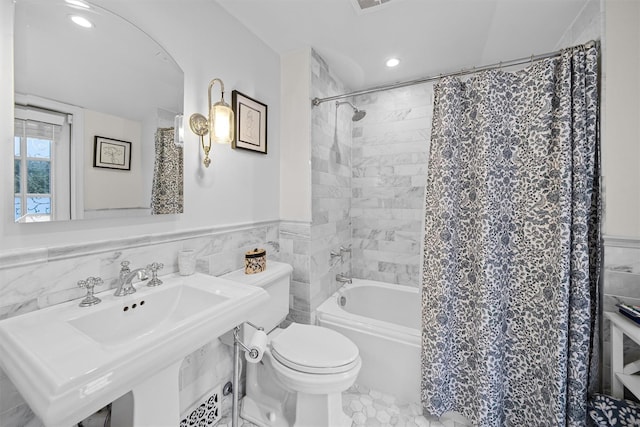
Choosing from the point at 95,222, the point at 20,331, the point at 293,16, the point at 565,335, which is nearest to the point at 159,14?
the point at 293,16

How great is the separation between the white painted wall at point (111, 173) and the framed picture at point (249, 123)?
1.91ft

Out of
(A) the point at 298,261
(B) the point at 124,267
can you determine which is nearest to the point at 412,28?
(A) the point at 298,261

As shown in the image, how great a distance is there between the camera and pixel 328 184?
2338mm

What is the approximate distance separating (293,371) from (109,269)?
0.99 metres

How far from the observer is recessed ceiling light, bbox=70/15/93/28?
1.03 metres

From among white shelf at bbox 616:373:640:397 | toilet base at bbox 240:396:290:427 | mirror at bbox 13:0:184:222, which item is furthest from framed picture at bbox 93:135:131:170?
white shelf at bbox 616:373:640:397

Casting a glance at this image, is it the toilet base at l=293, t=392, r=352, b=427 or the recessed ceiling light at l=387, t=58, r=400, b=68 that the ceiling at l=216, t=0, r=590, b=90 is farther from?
the toilet base at l=293, t=392, r=352, b=427

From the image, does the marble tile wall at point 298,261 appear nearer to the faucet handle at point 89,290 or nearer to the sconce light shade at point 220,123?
the sconce light shade at point 220,123

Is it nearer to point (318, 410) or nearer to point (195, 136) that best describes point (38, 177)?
point (195, 136)

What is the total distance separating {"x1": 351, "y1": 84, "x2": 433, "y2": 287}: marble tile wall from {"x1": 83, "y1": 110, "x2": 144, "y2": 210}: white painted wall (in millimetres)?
2013

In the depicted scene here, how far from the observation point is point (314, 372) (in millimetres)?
1352

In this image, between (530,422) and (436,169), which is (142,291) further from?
(530,422)

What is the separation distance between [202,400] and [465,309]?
161cm

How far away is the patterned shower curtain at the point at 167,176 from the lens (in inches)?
51.4
